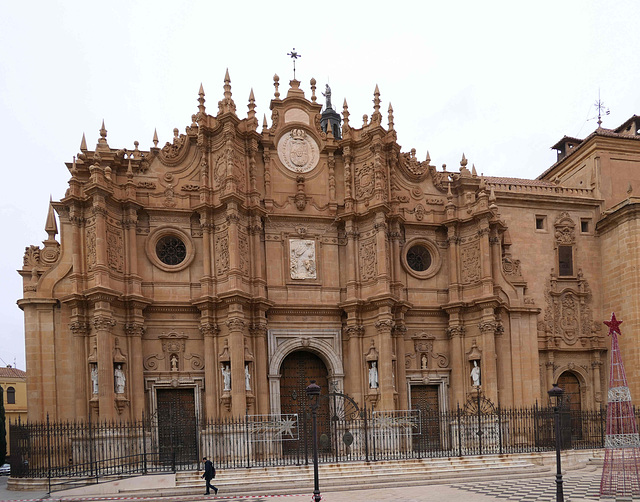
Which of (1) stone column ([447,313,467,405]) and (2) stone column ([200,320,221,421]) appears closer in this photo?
(2) stone column ([200,320,221,421])

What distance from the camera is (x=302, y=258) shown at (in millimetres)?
29109

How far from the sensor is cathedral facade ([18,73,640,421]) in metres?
25.9

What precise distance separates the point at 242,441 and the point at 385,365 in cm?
617

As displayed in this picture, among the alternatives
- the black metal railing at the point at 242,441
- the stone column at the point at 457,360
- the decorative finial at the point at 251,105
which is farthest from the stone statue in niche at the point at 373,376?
the decorative finial at the point at 251,105

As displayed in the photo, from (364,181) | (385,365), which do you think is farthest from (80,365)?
(364,181)

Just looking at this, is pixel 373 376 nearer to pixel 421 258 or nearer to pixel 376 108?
pixel 421 258

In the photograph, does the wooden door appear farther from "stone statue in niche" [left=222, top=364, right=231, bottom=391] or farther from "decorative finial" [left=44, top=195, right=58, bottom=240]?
"decorative finial" [left=44, top=195, right=58, bottom=240]

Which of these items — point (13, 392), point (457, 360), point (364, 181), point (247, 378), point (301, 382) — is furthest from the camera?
point (13, 392)

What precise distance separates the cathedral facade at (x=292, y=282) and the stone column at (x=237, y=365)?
7 cm

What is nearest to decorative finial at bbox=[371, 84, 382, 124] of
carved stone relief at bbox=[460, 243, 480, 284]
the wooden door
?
carved stone relief at bbox=[460, 243, 480, 284]

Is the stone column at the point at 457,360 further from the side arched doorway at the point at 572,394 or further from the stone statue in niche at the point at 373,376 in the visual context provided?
the side arched doorway at the point at 572,394

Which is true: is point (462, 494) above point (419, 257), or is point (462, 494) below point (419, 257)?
below

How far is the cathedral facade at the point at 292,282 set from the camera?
85.0 feet

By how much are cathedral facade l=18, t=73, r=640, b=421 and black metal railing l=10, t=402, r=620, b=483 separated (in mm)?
826
